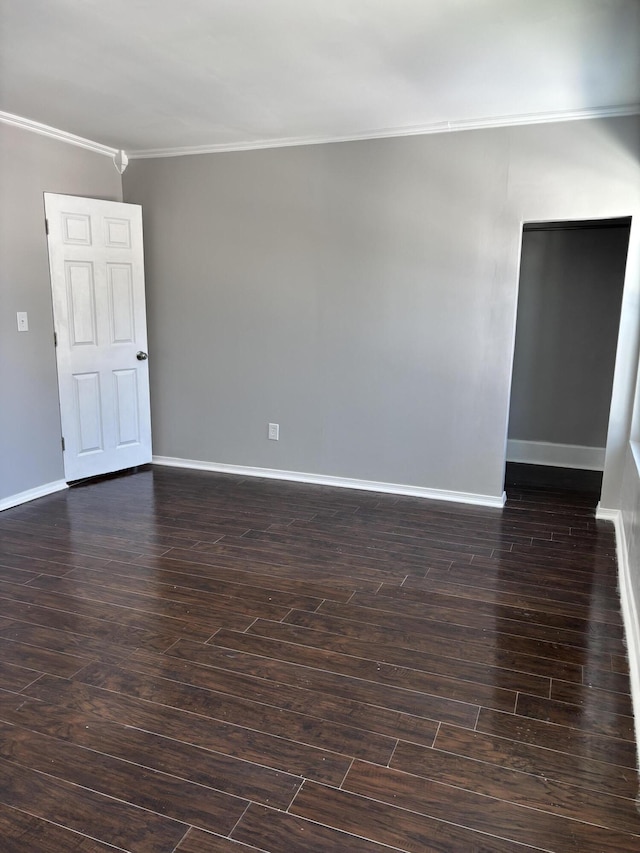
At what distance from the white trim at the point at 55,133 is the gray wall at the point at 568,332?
11.1ft

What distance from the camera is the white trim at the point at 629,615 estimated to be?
2.16 m

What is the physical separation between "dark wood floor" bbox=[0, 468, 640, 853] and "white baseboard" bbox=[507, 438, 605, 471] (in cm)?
142

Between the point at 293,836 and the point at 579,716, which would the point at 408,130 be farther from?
the point at 293,836

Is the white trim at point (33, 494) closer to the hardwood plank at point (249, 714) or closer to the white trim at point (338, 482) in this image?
the white trim at point (338, 482)

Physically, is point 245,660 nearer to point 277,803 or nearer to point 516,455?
point 277,803

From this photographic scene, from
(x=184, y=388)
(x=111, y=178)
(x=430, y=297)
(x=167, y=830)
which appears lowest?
(x=167, y=830)

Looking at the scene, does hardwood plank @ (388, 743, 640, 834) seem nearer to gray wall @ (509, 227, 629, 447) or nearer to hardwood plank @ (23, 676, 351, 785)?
hardwood plank @ (23, 676, 351, 785)

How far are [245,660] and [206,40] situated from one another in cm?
260

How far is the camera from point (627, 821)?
5.46 feet

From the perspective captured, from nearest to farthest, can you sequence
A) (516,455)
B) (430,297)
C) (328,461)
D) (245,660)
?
(245,660)
(430,297)
(328,461)
(516,455)

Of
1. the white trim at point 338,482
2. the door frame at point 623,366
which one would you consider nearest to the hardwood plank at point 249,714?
the white trim at point 338,482

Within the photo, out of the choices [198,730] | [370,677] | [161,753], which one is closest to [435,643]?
[370,677]

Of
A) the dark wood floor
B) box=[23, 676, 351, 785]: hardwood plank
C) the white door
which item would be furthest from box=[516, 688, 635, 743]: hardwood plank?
the white door

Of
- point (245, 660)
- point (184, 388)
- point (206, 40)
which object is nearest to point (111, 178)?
point (184, 388)
